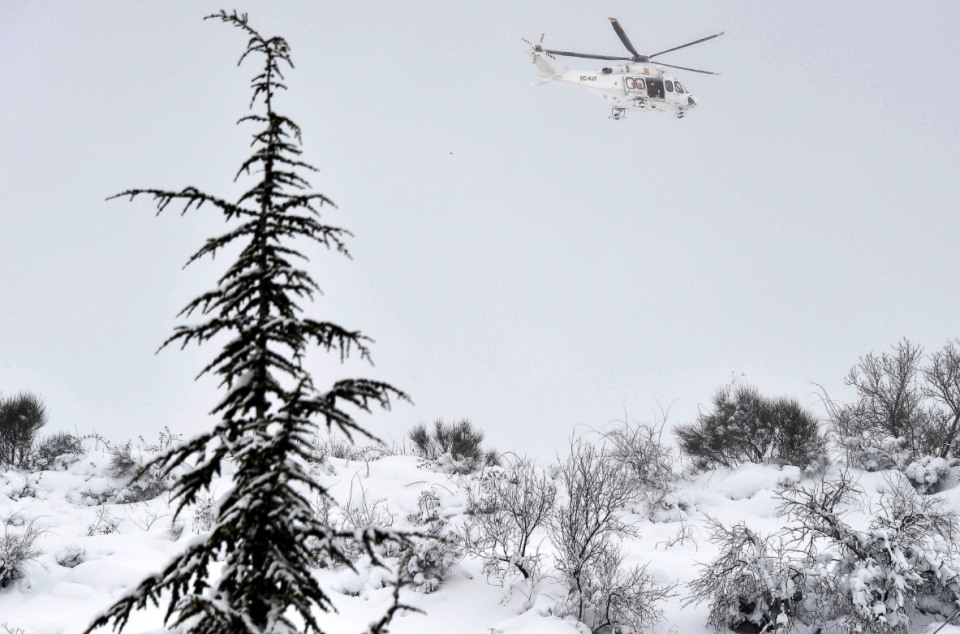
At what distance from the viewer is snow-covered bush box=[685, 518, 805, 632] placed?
29.2 feet

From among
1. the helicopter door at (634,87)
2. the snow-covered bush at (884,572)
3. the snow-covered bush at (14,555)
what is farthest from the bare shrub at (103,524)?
the helicopter door at (634,87)

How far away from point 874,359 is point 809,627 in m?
11.2

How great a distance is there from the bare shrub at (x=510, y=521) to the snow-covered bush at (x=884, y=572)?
427cm

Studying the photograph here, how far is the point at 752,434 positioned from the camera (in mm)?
17375

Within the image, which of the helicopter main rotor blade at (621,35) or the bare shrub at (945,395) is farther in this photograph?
the helicopter main rotor blade at (621,35)

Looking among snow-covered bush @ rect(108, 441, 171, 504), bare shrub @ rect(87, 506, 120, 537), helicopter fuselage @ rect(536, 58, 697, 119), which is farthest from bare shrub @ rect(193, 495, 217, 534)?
helicopter fuselage @ rect(536, 58, 697, 119)

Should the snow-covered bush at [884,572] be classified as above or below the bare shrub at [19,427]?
below

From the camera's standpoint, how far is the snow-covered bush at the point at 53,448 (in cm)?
1714

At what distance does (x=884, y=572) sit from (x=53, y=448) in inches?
824

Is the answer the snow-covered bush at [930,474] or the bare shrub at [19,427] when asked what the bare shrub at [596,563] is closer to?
the snow-covered bush at [930,474]

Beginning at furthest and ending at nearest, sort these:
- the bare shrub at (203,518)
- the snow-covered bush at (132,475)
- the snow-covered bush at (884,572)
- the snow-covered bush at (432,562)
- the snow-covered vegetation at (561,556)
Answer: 1. the snow-covered bush at (132,475)
2. the bare shrub at (203,518)
3. the snow-covered bush at (432,562)
4. the snow-covered vegetation at (561,556)
5. the snow-covered bush at (884,572)

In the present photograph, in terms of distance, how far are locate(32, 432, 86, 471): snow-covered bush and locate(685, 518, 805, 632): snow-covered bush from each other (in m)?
16.4

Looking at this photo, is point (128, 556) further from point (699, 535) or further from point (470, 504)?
point (699, 535)

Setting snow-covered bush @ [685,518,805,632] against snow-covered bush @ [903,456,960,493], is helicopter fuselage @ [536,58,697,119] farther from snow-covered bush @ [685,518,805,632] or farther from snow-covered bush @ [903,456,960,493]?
snow-covered bush @ [685,518,805,632]
